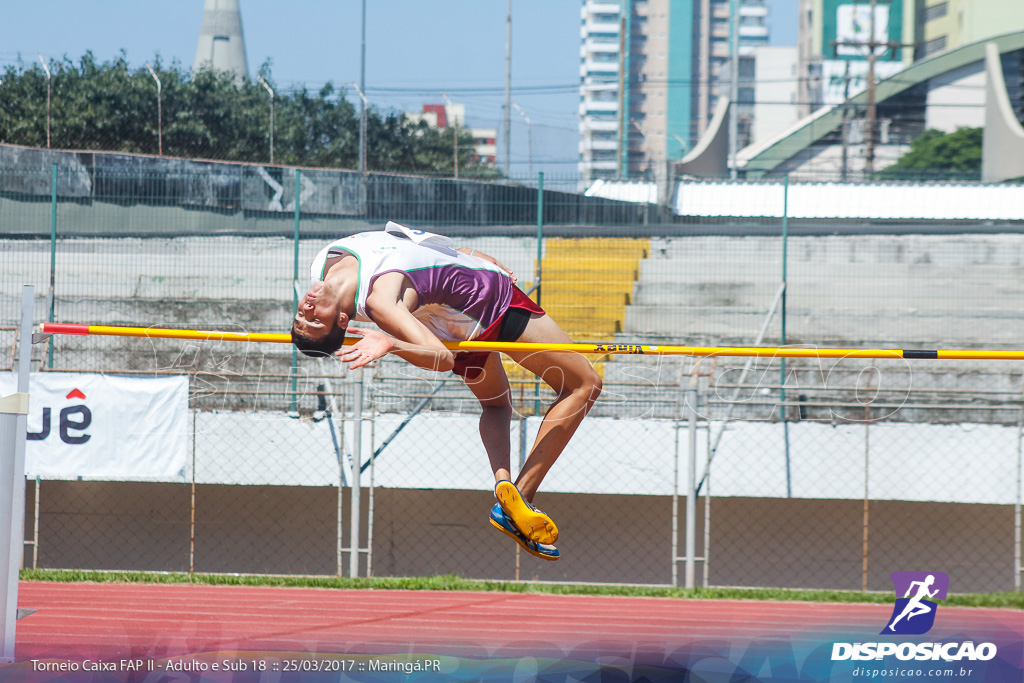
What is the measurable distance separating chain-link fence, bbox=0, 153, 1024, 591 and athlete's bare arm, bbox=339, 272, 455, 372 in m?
3.10

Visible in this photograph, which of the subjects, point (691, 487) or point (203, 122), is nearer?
point (691, 487)

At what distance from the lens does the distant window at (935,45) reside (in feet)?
155

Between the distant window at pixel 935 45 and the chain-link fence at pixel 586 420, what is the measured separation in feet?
133

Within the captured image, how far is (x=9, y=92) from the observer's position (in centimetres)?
1320

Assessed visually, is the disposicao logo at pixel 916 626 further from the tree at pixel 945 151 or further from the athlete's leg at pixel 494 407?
the tree at pixel 945 151

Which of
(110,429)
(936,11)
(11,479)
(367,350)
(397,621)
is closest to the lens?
(367,350)

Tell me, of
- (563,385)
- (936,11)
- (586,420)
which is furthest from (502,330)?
(936,11)

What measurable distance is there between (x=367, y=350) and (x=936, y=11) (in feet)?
168

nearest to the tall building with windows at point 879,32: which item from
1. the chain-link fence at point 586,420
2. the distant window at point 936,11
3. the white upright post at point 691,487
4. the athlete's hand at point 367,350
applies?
the distant window at point 936,11

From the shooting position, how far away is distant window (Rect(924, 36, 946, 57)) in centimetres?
4712

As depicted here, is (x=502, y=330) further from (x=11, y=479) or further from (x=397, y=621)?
(x=397, y=621)

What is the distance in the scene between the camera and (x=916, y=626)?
17.5 feet

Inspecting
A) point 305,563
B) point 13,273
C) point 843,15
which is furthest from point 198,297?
point 843,15

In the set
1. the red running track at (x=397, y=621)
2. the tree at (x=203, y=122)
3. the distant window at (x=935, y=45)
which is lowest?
the red running track at (x=397, y=621)
